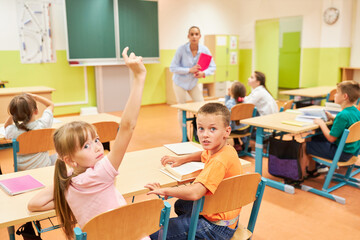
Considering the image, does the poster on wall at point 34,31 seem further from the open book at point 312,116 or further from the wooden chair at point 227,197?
the wooden chair at point 227,197

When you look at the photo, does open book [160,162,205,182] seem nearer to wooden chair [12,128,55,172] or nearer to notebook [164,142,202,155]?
notebook [164,142,202,155]

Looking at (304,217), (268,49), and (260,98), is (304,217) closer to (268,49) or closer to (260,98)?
(260,98)

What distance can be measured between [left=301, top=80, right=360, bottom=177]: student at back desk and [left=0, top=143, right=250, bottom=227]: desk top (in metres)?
1.49

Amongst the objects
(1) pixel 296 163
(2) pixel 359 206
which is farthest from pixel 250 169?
(2) pixel 359 206

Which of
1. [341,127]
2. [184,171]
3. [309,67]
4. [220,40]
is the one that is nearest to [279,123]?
[341,127]

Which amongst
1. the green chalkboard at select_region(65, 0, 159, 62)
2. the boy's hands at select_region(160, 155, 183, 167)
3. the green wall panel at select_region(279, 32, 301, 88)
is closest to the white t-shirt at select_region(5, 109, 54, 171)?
the boy's hands at select_region(160, 155, 183, 167)

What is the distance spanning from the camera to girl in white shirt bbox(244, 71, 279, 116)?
13.7ft

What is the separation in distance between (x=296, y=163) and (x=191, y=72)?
215 cm

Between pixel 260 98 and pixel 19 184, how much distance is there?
125 inches

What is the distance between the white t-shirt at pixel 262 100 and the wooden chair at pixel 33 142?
2.53 m

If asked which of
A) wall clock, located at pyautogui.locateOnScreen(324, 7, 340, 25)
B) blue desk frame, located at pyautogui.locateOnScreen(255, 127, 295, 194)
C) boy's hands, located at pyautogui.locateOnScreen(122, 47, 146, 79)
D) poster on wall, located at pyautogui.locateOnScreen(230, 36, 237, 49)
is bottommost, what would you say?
blue desk frame, located at pyautogui.locateOnScreen(255, 127, 295, 194)

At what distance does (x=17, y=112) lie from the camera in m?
2.56

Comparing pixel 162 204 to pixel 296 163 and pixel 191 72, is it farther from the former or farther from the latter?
pixel 191 72

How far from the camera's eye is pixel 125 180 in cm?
171
